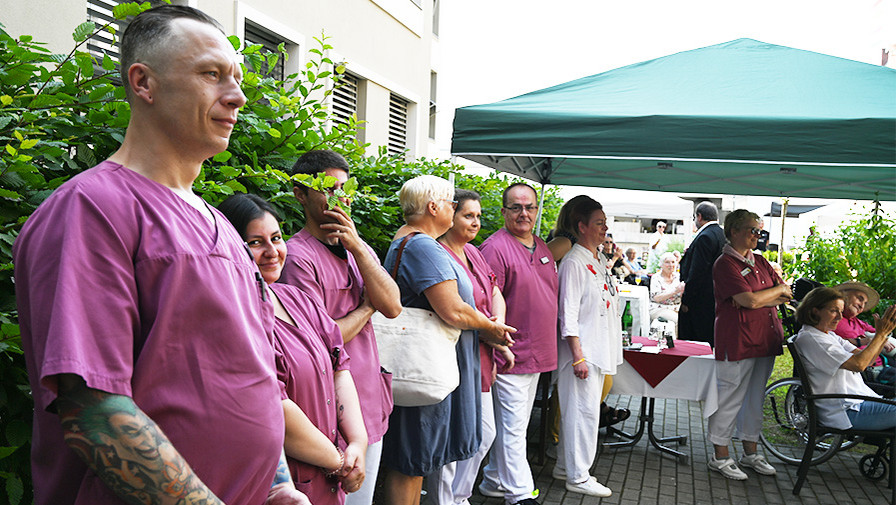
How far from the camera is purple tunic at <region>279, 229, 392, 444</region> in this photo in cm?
238

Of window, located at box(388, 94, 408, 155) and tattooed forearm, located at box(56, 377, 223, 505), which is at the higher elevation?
window, located at box(388, 94, 408, 155)

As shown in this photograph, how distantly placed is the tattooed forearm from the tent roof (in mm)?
3070

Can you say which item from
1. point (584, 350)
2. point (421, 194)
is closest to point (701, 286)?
point (584, 350)

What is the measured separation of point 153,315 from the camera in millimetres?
1113

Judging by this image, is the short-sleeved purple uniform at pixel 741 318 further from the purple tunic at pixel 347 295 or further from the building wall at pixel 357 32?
the building wall at pixel 357 32

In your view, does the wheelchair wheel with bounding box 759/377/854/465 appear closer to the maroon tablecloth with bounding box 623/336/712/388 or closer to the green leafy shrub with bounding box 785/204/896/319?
the maroon tablecloth with bounding box 623/336/712/388

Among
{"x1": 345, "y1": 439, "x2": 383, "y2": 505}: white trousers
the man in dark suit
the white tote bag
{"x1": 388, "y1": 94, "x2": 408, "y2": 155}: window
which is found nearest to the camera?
{"x1": 345, "y1": 439, "x2": 383, "y2": 505}: white trousers

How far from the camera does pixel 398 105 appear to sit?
12.5 m

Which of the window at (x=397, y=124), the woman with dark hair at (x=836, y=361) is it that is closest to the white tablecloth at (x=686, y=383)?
the woman with dark hair at (x=836, y=361)

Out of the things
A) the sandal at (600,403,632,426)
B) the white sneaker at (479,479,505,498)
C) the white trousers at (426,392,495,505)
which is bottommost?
the white sneaker at (479,479,505,498)

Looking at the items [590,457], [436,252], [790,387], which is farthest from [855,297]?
[436,252]

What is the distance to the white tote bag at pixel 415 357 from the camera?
122 inches

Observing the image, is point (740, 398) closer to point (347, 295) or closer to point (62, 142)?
point (347, 295)

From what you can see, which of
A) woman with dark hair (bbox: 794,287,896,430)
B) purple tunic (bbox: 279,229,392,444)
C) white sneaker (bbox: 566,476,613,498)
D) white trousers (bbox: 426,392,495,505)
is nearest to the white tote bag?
purple tunic (bbox: 279,229,392,444)
